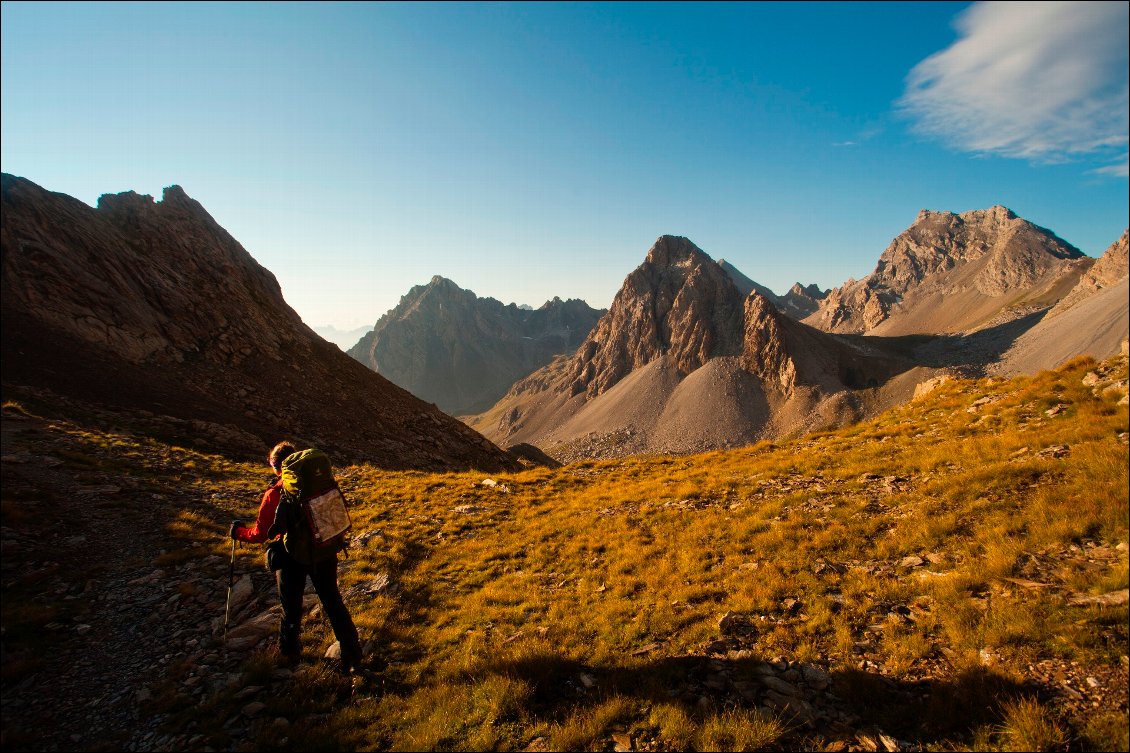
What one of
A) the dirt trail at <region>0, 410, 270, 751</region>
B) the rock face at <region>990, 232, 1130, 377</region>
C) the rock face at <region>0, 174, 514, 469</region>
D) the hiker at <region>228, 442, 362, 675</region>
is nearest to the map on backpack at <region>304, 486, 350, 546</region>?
the hiker at <region>228, 442, 362, 675</region>

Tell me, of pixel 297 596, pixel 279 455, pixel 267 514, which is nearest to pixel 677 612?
pixel 297 596

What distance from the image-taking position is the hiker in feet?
24.4

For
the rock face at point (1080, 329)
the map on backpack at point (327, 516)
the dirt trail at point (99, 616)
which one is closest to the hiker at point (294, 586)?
the map on backpack at point (327, 516)

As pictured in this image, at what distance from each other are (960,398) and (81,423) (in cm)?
4262

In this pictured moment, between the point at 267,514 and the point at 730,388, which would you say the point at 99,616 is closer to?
the point at 267,514

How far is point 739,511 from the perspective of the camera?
1309 cm

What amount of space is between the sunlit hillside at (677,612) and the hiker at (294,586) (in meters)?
0.43

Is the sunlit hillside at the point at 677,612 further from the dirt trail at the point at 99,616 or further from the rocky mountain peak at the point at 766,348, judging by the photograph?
the rocky mountain peak at the point at 766,348

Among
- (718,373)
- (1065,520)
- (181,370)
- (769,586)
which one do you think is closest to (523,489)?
(769,586)

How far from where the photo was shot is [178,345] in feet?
132

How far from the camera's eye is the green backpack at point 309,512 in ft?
24.9

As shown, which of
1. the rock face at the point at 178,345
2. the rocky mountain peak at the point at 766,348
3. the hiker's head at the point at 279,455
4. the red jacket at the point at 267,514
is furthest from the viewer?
the rocky mountain peak at the point at 766,348

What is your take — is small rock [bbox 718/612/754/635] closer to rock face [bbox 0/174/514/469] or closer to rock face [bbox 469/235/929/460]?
rock face [bbox 0/174/514/469]

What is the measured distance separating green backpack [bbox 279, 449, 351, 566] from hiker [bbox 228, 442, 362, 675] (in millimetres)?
157
